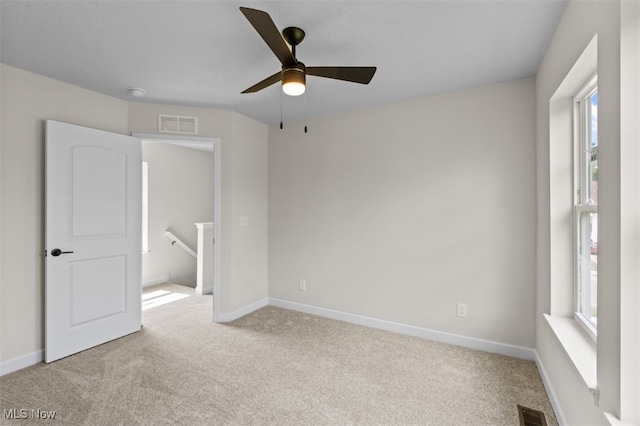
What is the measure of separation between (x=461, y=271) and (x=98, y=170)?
3.54m

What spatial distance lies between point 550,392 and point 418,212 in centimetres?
168

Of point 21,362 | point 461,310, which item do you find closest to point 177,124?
point 21,362

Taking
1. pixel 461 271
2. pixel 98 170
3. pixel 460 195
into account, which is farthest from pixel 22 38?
pixel 461 271

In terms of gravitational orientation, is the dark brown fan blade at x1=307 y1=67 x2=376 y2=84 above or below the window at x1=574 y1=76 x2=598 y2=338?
above

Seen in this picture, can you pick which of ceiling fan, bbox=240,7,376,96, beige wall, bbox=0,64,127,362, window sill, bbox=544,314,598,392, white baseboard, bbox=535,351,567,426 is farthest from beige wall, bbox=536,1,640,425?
beige wall, bbox=0,64,127,362

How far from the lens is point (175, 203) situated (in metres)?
5.48

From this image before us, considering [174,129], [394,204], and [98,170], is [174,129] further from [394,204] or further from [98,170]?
[394,204]

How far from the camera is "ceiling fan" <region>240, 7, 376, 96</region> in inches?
57.5

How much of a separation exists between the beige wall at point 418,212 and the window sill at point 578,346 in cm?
66

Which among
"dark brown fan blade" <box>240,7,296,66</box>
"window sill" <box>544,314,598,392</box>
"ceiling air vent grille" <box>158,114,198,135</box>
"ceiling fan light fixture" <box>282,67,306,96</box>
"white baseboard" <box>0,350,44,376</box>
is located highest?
"ceiling air vent grille" <box>158,114,198,135</box>

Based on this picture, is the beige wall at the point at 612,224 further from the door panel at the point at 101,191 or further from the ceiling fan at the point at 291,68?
the door panel at the point at 101,191

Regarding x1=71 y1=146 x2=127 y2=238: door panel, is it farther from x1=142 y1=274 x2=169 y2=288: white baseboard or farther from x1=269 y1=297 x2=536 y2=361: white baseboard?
x1=142 y1=274 x2=169 y2=288: white baseboard

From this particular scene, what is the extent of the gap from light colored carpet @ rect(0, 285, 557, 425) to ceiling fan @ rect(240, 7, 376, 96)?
202 cm

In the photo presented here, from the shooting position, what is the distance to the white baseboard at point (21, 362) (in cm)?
236
